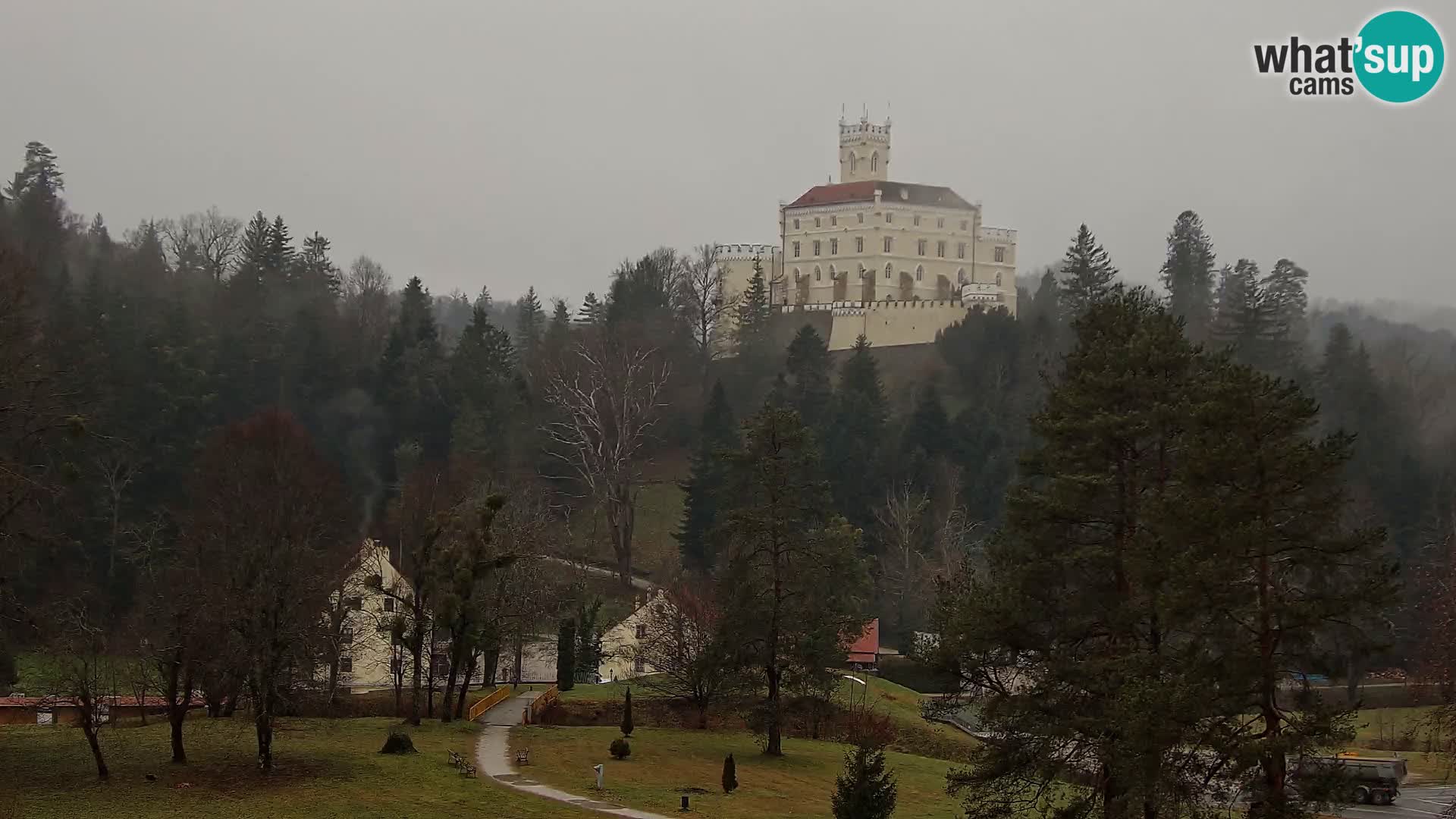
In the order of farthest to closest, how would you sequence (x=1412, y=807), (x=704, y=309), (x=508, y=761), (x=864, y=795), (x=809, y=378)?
(x=704, y=309) < (x=809, y=378) < (x=1412, y=807) < (x=508, y=761) < (x=864, y=795)

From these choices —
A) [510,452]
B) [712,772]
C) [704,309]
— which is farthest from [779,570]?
[704,309]

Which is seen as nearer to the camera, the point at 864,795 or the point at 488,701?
the point at 864,795

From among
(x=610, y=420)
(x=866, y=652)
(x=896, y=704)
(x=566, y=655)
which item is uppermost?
(x=610, y=420)

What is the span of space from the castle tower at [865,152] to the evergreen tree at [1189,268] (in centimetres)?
2664

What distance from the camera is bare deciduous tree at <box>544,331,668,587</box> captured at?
6869 centimetres

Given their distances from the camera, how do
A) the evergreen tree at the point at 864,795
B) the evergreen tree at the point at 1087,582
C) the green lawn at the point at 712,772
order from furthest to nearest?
the green lawn at the point at 712,772
the evergreen tree at the point at 864,795
the evergreen tree at the point at 1087,582

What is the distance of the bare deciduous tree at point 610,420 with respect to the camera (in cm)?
6869

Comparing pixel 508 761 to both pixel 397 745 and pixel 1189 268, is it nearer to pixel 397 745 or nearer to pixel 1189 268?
pixel 397 745

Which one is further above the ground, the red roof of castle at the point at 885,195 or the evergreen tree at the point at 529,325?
the red roof of castle at the point at 885,195

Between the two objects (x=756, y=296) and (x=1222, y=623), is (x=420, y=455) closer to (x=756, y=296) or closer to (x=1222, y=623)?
(x=756, y=296)

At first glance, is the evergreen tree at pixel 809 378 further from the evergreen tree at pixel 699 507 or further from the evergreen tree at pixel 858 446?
the evergreen tree at pixel 699 507

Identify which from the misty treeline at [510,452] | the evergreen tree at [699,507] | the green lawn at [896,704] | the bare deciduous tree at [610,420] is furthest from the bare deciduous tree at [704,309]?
the green lawn at [896,704]

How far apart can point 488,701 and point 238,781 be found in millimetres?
14479

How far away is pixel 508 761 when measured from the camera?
99.0 feet
